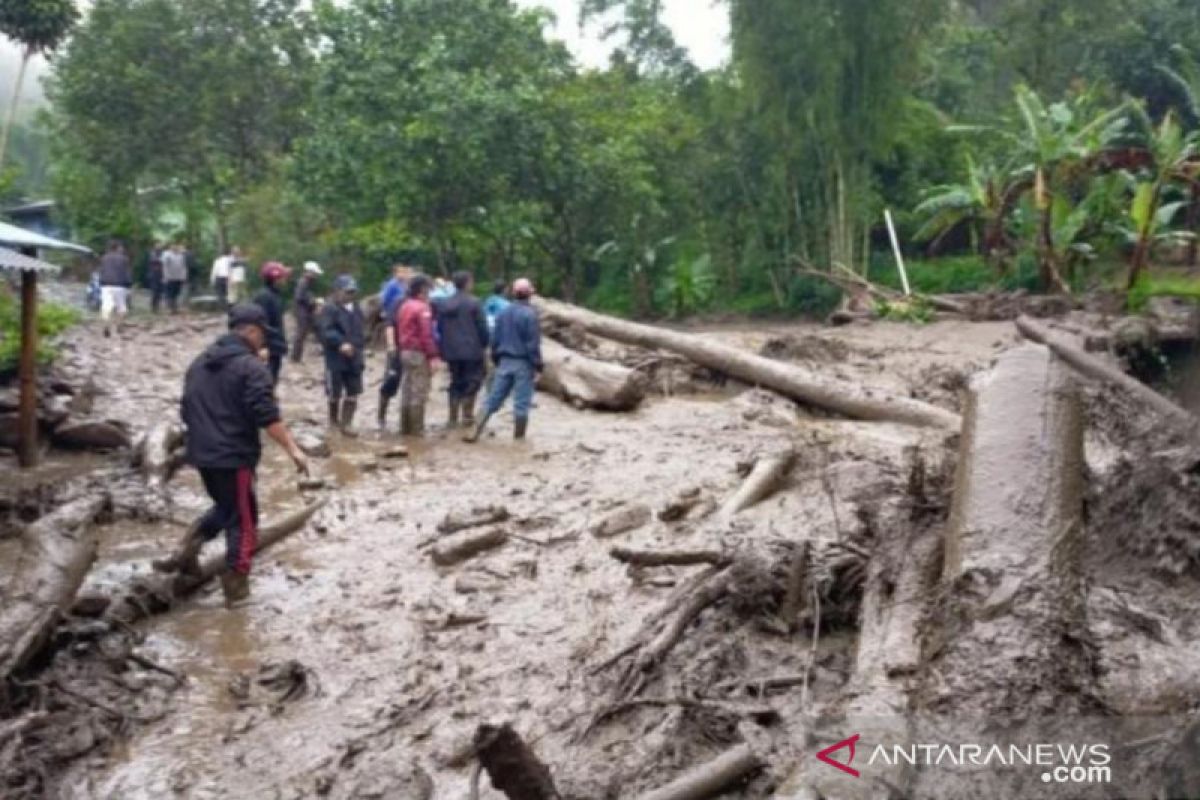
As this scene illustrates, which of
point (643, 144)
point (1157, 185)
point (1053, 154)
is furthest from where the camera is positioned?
point (643, 144)

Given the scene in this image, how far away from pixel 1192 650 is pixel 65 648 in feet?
16.8

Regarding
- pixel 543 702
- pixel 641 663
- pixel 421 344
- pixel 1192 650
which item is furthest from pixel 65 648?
pixel 421 344

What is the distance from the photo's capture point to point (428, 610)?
682 cm

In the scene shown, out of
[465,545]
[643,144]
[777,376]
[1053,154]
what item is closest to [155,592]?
[465,545]

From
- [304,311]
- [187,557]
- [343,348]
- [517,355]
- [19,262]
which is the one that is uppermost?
[19,262]

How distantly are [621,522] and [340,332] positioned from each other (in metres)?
5.17

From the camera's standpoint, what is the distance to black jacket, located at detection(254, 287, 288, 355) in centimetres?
1192

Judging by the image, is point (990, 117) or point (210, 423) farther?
point (990, 117)

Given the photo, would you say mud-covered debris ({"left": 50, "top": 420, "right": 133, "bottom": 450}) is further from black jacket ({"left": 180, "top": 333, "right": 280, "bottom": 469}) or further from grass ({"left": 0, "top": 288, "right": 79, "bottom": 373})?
black jacket ({"left": 180, "top": 333, "right": 280, "bottom": 469})

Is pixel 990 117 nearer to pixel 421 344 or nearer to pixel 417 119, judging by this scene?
pixel 417 119

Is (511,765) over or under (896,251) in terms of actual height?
under

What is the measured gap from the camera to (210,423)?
6.81m

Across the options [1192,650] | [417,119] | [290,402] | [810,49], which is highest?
[810,49]

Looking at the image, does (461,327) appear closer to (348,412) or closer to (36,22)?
(348,412)
